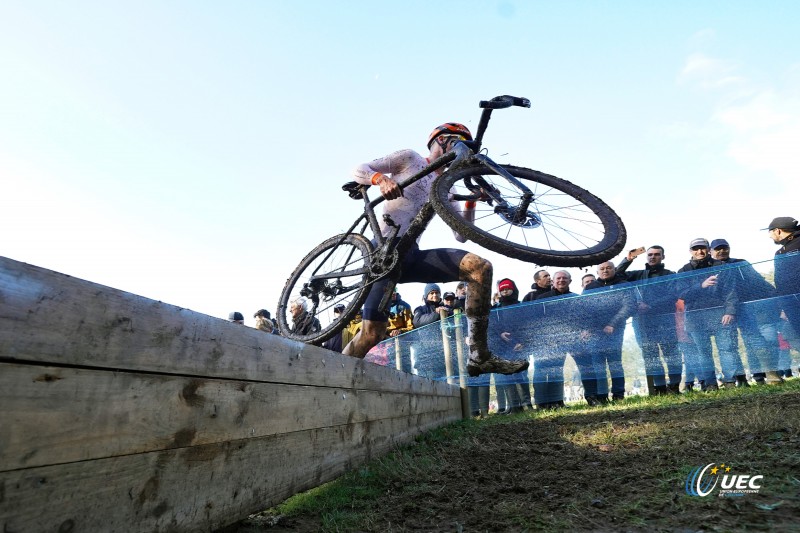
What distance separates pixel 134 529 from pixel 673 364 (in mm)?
7297

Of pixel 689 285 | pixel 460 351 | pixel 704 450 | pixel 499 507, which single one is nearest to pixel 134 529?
pixel 499 507

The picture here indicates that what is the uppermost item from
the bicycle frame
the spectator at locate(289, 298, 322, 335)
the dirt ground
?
the bicycle frame

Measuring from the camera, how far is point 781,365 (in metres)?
6.45

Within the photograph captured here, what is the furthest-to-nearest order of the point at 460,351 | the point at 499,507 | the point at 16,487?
the point at 460,351, the point at 499,507, the point at 16,487

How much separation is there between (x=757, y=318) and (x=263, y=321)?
726 cm

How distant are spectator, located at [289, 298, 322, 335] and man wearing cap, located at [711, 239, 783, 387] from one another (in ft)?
18.2

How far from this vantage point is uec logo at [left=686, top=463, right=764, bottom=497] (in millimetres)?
2088

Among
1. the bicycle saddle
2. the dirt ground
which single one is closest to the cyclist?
the bicycle saddle

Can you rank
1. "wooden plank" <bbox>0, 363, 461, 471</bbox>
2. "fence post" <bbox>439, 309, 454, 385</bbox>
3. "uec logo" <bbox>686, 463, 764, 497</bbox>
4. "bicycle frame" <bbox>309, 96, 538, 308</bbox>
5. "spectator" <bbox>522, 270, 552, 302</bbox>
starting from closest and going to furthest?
"wooden plank" <bbox>0, 363, 461, 471</bbox>
"uec logo" <bbox>686, 463, 764, 497</bbox>
"bicycle frame" <bbox>309, 96, 538, 308</bbox>
"fence post" <bbox>439, 309, 454, 385</bbox>
"spectator" <bbox>522, 270, 552, 302</bbox>

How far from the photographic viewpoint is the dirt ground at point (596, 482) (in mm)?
→ 1875

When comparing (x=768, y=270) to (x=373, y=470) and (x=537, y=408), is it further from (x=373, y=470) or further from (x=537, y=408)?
(x=373, y=470)

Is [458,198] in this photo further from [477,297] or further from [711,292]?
[711,292]

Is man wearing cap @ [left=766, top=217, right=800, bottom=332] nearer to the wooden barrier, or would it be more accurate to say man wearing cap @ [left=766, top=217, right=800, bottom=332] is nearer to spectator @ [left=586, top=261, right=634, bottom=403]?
spectator @ [left=586, top=261, right=634, bottom=403]

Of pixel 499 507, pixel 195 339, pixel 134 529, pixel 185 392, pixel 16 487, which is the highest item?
pixel 195 339
